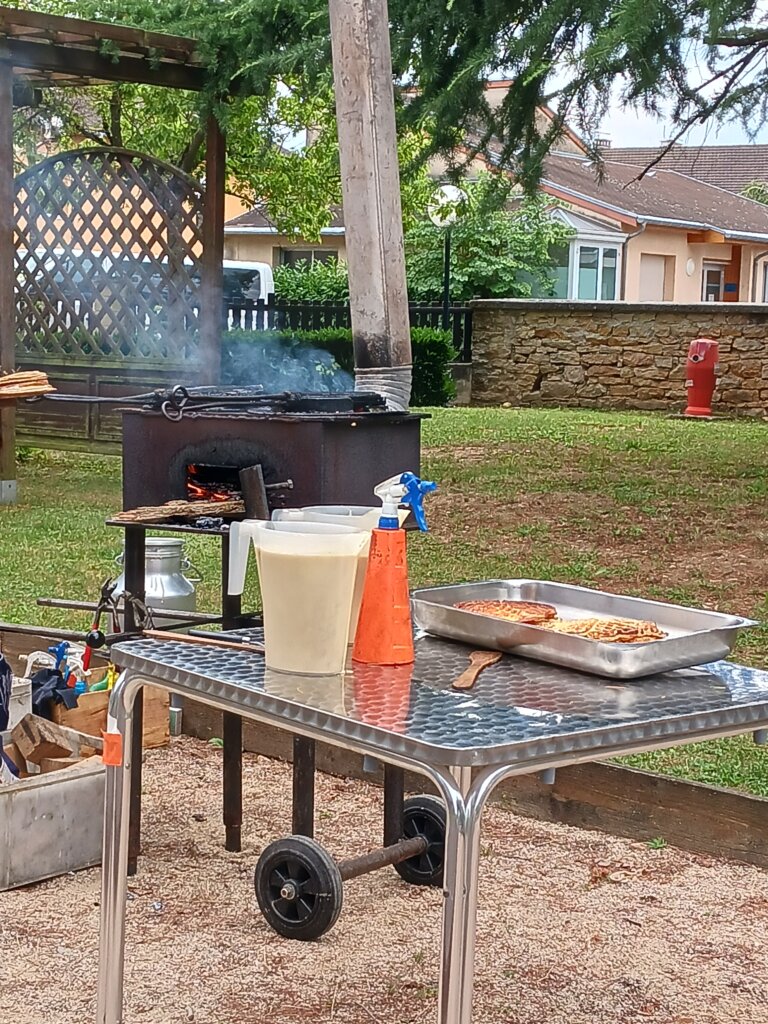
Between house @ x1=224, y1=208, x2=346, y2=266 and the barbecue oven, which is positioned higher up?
house @ x1=224, y1=208, x2=346, y2=266

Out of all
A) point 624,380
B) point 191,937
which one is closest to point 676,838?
point 191,937

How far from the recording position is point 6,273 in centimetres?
913

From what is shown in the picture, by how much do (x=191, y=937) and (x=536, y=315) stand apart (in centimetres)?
1450

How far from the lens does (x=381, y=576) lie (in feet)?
7.42

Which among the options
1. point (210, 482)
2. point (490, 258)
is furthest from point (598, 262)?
point (210, 482)

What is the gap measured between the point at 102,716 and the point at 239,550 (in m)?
1.79

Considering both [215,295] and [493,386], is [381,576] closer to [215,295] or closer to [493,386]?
[215,295]

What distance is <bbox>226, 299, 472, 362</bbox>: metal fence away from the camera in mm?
17234

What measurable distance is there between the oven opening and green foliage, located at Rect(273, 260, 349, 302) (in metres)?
18.6

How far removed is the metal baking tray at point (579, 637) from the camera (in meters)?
2.17

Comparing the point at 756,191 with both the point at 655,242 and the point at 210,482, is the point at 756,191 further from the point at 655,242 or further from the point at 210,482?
the point at 210,482

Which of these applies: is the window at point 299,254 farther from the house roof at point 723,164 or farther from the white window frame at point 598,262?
the house roof at point 723,164

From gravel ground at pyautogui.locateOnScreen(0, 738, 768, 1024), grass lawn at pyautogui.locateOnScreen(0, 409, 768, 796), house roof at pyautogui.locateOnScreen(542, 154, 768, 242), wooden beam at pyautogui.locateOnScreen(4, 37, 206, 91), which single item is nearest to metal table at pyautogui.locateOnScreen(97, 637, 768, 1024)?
gravel ground at pyautogui.locateOnScreen(0, 738, 768, 1024)

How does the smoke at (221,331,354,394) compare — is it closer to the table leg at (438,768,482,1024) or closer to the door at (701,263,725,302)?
the table leg at (438,768,482,1024)
